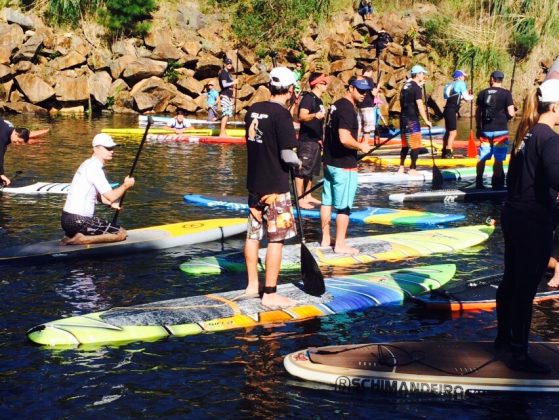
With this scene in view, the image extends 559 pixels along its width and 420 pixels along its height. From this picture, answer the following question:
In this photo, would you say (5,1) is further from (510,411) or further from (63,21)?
(510,411)

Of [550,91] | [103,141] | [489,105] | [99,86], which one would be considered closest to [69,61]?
[99,86]

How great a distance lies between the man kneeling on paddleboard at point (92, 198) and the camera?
9.26 m

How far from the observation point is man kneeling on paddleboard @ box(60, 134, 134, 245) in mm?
9258

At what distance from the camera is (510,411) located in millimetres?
5707

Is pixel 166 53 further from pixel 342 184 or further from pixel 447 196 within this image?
pixel 342 184

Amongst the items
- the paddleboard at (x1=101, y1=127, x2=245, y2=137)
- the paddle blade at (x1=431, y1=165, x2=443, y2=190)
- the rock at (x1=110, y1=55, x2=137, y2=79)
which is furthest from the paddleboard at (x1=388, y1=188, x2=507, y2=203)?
the rock at (x1=110, y1=55, x2=137, y2=79)

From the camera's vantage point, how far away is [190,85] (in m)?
30.5

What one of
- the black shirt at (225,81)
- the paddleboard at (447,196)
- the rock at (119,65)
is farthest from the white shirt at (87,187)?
the rock at (119,65)

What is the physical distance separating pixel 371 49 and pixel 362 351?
89.3 feet

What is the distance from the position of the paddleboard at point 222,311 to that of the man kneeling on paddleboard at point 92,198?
216 cm

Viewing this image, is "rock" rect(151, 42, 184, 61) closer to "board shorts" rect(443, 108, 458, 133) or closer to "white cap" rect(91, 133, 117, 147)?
"board shorts" rect(443, 108, 458, 133)

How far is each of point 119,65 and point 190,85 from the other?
2.55 meters

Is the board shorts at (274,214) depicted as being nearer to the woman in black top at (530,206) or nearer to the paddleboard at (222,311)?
the paddleboard at (222,311)

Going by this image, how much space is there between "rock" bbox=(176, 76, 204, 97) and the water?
18.8 m
